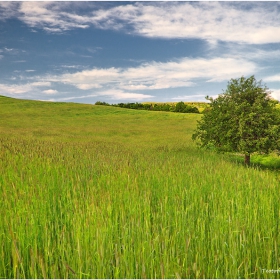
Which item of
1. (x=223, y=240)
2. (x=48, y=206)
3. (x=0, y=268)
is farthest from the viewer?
(x=48, y=206)

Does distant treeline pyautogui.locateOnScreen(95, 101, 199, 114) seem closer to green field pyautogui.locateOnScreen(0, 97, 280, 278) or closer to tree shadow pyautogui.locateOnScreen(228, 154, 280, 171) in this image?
tree shadow pyautogui.locateOnScreen(228, 154, 280, 171)

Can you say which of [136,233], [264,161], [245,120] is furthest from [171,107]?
[136,233]

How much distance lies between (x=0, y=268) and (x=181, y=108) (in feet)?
→ 248

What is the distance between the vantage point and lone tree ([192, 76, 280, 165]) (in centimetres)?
1272

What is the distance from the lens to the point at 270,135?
12703 millimetres

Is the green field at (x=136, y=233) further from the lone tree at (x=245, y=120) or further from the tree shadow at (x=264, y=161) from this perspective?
the tree shadow at (x=264, y=161)

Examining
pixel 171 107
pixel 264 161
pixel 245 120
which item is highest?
pixel 171 107

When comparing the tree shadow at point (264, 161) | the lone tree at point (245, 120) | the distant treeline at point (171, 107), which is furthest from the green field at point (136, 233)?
the distant treeline at point (171, 107)

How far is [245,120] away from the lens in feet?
41.8

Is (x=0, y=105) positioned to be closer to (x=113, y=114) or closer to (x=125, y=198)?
(x=113, y=114)

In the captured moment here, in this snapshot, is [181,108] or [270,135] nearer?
[270,135]

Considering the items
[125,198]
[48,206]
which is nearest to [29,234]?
[48,206]

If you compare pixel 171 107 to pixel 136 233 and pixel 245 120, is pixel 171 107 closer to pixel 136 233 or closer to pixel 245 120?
pixel 245 120

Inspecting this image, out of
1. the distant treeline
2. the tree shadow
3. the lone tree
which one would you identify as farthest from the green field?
the distant treeline
